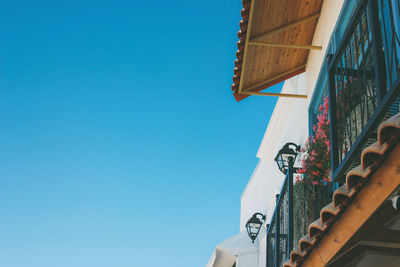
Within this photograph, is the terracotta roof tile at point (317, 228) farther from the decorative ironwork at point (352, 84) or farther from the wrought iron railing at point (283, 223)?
the wrought iron railing at point (283, 223)

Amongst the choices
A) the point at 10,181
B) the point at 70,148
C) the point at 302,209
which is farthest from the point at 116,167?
the point at 302,209

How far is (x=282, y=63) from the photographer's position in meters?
9.03

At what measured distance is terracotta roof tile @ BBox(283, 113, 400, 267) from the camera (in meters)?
2.64

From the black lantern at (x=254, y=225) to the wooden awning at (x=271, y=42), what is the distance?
257cm

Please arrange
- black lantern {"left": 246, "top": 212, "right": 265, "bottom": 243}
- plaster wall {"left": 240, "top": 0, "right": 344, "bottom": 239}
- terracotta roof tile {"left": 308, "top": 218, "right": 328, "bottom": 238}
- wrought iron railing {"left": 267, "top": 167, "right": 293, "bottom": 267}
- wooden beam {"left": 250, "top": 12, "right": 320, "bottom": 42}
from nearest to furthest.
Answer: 1. terracotta roof tile {"left": 308, "top": 218, "right": 328, "bottom": 238}
2. wrought iron railing {"left": 267, "top": 167, "right": 293, "bottom": 267}
3. wooden beam {"left": 250, "top": 12, "right": 320, "bottom": 42}
4. plaster wall {"left": 240, "top": 0, "right": 344, "bottom": 239}
5. black lantern {"left": 246, "top": 212, "right": 265, "bottom": 243}

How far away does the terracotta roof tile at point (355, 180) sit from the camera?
2.64 metres

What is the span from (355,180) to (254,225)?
23.8ft

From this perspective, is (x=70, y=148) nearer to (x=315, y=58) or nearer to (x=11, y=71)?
(x=11, y=71)

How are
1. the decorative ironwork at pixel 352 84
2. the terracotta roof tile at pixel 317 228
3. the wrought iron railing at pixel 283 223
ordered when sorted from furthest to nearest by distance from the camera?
the wrought iron railing at pixel 283 223 < the decorative ironwork at pixel 352 84 < the terracotta roof tile at pixel 317 228

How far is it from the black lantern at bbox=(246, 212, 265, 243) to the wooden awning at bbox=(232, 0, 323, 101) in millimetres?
2567

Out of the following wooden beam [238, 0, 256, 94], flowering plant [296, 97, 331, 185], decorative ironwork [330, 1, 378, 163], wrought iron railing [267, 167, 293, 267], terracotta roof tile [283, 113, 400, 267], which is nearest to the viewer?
terracotta roof tile [283, 113, 400, 267]

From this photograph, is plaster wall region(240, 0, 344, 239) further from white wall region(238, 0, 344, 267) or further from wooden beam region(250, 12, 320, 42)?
wooden beam region(250, 12, 320, 42)

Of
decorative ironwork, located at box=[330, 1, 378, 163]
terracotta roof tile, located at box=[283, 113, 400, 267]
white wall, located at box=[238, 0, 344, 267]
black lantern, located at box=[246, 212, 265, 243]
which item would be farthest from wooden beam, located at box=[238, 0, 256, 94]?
terracotta roof tile, located at box=[283, 113, 400, 267]

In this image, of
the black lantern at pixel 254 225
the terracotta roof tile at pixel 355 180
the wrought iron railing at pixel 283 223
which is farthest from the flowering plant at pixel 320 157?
the black lantern at pixel 254 225
